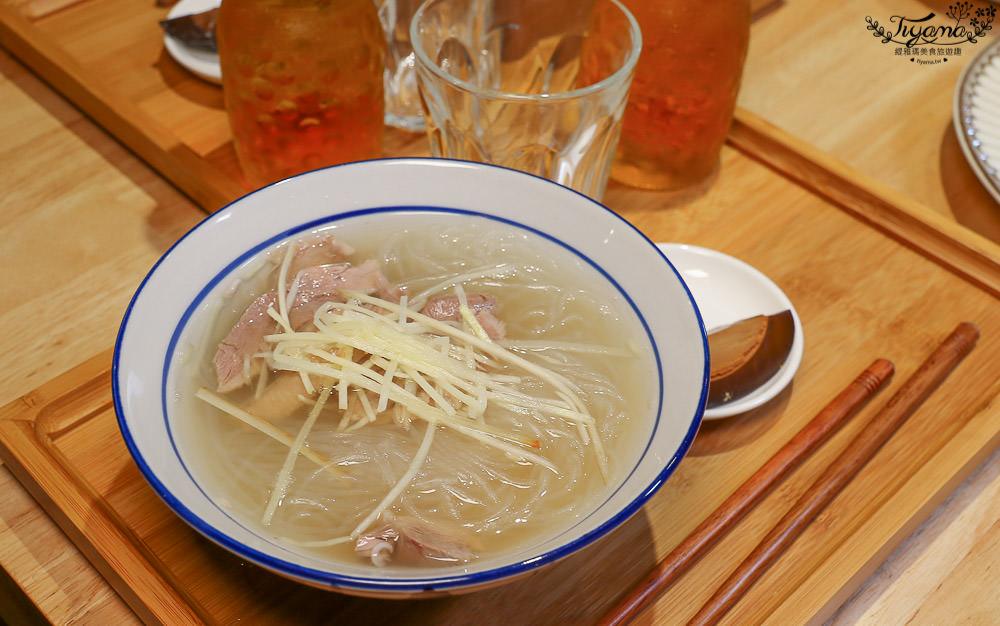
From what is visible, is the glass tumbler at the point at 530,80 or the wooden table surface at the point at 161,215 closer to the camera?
the wooden table surface at the point at 161,215

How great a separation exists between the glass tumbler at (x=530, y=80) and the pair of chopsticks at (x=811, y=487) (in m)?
0.49

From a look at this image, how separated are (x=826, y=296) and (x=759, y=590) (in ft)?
1.66

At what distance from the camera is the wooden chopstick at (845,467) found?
889 mm

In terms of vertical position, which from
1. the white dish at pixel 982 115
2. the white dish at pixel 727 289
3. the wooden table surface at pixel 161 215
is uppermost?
the white dish at pixel 982 115

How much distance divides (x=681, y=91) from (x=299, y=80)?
1.87ft

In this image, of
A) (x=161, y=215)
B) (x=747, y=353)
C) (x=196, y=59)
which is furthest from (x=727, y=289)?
(x=196, y=59)

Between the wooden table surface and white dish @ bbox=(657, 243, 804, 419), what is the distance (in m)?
0.29

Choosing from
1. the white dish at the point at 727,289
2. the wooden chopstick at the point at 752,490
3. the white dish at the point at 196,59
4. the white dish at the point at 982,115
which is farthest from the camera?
the white dish at the point at 196,59

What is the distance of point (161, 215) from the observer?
4.37 ft

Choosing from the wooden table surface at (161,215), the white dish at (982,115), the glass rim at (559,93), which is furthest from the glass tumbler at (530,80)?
the white dish at (982,115)

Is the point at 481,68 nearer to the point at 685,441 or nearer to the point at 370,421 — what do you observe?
the point at 370,421

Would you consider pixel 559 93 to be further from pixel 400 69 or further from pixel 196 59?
pixel 196 59
